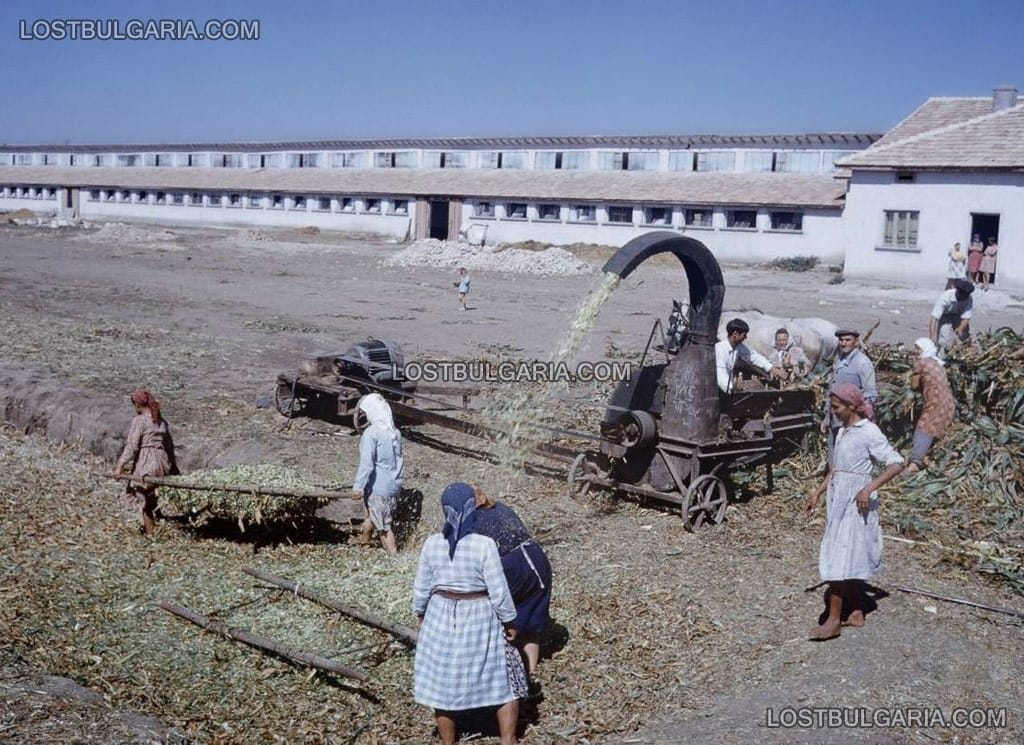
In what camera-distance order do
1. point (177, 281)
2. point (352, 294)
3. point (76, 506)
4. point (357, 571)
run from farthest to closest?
1. point (177, 281)
2. point (352, 294)
3. point (76, 506)
4. point (357, 571)

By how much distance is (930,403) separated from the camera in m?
8.73

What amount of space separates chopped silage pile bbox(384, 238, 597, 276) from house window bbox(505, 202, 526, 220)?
589 centimetres

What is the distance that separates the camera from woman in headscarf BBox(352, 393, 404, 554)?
7.98 meters

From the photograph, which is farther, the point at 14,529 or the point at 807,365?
the point at 807,365

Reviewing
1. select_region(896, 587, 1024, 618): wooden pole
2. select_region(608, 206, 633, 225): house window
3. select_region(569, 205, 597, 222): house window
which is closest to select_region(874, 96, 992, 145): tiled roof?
select_region(608, 206, 633, 225): house window

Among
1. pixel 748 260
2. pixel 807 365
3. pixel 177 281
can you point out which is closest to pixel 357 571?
pixel 807 365

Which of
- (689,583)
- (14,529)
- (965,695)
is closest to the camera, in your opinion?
(965,695)

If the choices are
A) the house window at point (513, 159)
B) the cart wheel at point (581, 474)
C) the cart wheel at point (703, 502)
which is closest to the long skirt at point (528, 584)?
the cart wheel at point (703, 502)

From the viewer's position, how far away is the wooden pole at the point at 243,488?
7.83m

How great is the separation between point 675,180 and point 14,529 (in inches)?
1384

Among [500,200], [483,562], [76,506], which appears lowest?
[76,506]

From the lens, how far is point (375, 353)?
11.2m

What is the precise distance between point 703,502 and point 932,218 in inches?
868

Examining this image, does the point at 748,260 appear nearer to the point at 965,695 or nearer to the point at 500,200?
the point at 500,200
